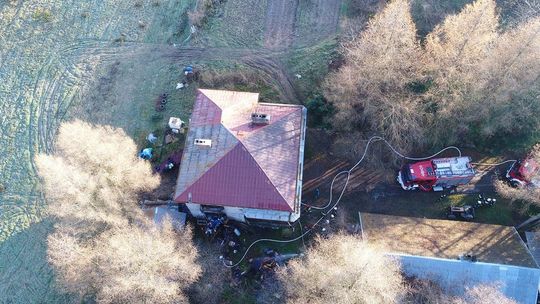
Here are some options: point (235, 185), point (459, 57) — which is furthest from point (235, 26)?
point (459, 57)

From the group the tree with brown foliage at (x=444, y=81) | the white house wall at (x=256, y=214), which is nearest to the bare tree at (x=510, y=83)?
the tree with brown foliage at (x=444, y=81)

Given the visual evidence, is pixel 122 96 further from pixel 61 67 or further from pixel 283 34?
pixel 283 34

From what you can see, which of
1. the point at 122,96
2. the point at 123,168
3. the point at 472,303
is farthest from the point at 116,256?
the point at 472,303

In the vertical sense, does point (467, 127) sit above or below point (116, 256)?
above

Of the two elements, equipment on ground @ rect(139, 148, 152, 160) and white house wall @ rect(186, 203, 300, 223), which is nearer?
white house wall @ rect(186, 203, 300, 223)

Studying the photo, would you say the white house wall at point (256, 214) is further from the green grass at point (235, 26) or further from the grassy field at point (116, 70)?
the green grass at point (235, 26)

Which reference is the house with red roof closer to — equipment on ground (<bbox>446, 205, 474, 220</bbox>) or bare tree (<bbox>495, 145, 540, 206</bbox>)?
equipment on ground (<bbox>446, 205, 474, 220</bbox>)

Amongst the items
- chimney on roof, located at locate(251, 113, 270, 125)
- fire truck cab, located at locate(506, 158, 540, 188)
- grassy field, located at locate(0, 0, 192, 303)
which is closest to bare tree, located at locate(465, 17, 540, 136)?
fire truck cab, located at locate(506, 158, 540, 188)
